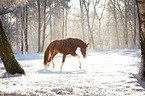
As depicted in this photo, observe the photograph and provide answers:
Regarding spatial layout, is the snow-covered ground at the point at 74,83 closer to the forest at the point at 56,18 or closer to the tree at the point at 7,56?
the tree at the point at 7,56

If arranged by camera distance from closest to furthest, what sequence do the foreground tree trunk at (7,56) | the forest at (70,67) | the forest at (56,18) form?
1. the forest at (70,67)
2. the foreground tree trunk at (7,56)
3. the forest at (56,18)

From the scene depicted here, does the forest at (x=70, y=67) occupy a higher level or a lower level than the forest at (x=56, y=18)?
lower

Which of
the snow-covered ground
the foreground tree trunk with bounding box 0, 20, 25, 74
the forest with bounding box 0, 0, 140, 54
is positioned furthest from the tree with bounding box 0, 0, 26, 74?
the forest with bounding box 0, 0, 140, 54

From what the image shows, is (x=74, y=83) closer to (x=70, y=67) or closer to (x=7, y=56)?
(x=7, y=56)

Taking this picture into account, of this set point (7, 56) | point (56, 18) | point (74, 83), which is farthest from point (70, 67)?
point (56, 18)

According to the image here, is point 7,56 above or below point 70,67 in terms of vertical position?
above

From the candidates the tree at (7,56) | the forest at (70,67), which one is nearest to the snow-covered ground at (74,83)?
the forest at (70,67)

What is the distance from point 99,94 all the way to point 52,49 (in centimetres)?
509

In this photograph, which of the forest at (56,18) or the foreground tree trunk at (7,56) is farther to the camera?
the forest at (56,18)

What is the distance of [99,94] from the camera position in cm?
354

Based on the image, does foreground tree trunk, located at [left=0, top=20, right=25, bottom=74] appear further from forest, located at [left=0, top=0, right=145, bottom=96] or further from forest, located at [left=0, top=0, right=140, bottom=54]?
forest, located at [left=0, top=0, right=140, bottom=54]

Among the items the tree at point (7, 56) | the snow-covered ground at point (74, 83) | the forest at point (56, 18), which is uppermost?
the forest at point (56, 18)

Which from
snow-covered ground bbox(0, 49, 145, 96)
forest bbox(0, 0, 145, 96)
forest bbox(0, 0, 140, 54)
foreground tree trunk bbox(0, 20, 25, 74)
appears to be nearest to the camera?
snow-covered ground bbox(0, 49, 145, 96)

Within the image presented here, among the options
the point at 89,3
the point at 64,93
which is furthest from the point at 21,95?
the point at 89,3
